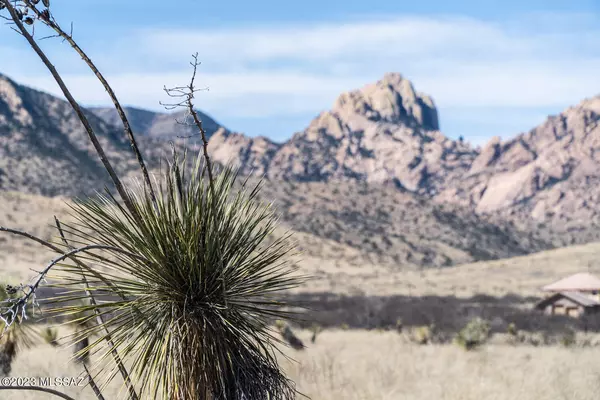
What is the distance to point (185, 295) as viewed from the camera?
16.1ft


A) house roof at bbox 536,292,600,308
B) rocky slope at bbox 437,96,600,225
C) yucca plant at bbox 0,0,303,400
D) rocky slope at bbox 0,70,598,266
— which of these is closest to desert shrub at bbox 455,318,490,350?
house roof at bbox 536,292,600,308

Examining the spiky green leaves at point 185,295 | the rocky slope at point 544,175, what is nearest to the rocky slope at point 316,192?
the rocky slope at point 544,175

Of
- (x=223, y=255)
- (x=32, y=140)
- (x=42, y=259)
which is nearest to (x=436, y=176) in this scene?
(x=32, y=140)

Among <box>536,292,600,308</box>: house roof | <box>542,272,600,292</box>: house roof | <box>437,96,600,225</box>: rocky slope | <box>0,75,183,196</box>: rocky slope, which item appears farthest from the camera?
<box>437,96,600,225</box>: rocky slope

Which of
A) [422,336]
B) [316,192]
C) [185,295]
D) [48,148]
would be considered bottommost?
[422,336]

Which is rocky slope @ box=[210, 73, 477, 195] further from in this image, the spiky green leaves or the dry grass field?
the spiky green leaves

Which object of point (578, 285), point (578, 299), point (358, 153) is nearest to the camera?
point (578, 299)

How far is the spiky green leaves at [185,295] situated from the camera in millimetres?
4801

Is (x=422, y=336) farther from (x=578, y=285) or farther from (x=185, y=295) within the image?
(x=185, y=295)

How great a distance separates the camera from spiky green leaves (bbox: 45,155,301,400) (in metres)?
4.80

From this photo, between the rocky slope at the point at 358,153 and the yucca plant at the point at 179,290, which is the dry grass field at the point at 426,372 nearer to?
the yucca plant at the point at 179,290

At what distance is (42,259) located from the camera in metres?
45.8

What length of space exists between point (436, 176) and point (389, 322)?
166334mm

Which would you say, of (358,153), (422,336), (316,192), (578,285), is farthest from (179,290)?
(358,153)
